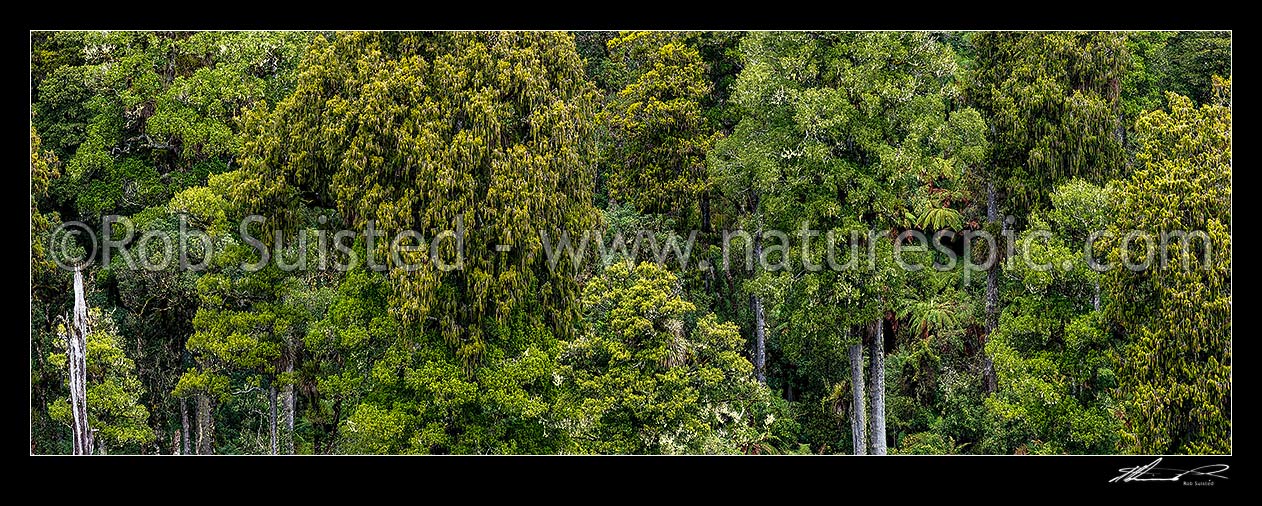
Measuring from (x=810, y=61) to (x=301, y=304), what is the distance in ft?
27.9

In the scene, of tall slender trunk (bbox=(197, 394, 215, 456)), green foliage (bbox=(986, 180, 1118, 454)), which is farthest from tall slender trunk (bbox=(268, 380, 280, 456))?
green foliage (bbox=(986, 180, 1118, 454))

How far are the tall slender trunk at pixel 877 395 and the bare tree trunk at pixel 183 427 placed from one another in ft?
37.0

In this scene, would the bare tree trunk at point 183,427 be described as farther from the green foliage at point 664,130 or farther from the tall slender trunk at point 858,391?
the tall slender trunk at point 858,391

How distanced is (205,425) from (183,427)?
1089 millimetres

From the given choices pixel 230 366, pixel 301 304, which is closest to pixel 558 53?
pixel 301 304

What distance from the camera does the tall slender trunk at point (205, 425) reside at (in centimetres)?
2877

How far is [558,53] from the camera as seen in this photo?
974 inches

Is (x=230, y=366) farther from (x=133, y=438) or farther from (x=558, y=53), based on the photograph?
(x=558, y=53)

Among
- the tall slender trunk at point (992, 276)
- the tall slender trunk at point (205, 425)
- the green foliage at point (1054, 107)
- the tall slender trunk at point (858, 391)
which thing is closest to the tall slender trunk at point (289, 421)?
the tall slender trunk at point (205, 425)

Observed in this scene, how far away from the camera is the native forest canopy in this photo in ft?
75.9

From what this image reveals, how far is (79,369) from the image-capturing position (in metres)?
26.2
